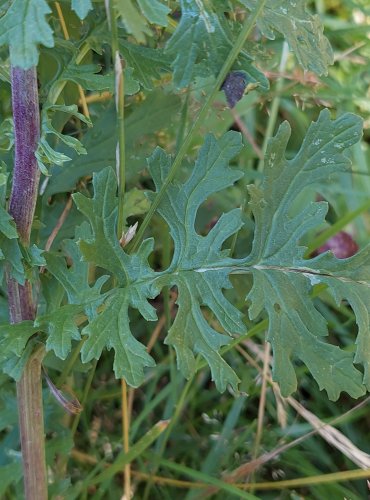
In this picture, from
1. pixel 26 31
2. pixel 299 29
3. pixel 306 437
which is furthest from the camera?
pixel 306 437

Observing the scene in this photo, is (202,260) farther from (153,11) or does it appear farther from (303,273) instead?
(153,11)

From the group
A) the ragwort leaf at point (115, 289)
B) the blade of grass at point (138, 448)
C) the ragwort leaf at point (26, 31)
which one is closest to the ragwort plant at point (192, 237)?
the ragwort leaf at point (115, 289)

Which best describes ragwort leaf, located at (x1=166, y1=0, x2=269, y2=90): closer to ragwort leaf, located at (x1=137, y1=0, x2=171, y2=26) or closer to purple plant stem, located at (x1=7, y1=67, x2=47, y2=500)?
ragwort leaf, located at (x1=137, y1=0, x2=171, y2=26)

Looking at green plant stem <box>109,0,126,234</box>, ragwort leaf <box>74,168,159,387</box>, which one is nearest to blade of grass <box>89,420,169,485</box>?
ragwort leaf <box>74,168,159,387</box>

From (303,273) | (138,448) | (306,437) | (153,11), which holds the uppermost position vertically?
(153,11)

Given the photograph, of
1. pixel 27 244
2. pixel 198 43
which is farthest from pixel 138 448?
pixel 198 43

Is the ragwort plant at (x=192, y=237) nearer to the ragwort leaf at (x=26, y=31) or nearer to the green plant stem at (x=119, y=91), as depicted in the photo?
the green plant stem at (x=119, y=91)

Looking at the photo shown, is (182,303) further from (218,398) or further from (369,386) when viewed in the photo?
(218,398)

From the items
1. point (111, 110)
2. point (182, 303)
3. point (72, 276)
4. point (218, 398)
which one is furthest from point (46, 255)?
point (218, 398)
